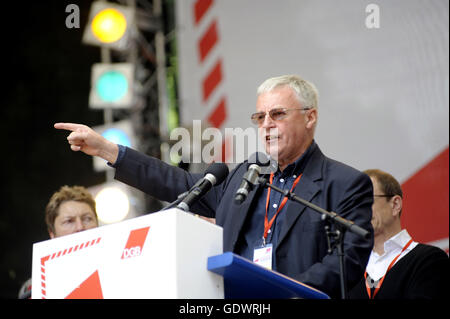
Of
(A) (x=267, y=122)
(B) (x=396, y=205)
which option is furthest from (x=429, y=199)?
(A) (x=267, y=122)

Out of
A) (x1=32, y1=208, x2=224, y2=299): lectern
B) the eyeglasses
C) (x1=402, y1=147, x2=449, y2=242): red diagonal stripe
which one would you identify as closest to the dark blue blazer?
the eyeglasses

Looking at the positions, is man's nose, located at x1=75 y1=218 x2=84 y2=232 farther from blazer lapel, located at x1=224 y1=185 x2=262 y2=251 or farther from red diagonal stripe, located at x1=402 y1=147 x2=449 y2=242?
red diagonal stripe, located at x1=402 y1=147 x2=449 y2=242

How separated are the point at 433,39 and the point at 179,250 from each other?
313cm

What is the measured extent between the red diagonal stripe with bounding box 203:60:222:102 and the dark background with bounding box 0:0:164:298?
75.2 inches

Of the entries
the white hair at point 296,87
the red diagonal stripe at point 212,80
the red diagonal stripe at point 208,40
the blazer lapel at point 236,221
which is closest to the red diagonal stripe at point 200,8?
the red diagonal stripe at point 208,40

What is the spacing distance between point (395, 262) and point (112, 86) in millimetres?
3143

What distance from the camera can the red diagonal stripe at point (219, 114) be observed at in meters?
4.89

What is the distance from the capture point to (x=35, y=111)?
659cm

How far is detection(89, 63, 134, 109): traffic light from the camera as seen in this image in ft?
18.9

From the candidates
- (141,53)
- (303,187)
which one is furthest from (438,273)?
(141,53)

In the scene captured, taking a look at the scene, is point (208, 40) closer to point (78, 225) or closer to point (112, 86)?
point (112, 86)

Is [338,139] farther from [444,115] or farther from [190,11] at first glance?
[190,11]

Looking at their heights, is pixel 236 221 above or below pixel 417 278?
above

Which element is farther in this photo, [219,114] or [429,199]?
[219,114]
